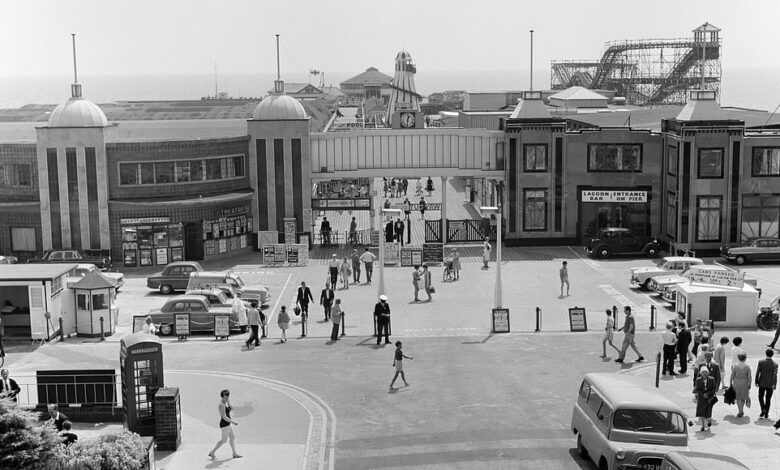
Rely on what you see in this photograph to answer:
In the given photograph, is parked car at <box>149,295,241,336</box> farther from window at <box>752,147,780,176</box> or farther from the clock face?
window at <box>752,147,780,176</box>

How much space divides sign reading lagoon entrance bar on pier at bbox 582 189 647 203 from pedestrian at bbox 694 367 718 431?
102 ft

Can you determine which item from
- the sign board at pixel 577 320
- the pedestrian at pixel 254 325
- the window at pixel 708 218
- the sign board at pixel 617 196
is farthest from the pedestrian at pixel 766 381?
the sign board at pixel 617 196

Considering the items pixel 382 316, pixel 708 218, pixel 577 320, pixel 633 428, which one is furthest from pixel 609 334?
pixel 708 218

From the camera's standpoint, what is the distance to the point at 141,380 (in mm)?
25172

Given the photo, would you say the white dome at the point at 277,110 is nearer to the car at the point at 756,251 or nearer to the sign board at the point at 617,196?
the sign board at the point at 617,196

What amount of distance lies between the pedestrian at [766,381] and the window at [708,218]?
27425 mm

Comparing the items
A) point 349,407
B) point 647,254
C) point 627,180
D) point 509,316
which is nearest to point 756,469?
point 349,407

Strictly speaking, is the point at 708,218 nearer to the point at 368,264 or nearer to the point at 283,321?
the point at 368,264

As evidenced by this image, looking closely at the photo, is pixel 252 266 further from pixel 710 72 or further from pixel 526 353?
pixel 710 72

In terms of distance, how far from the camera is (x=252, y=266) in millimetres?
51656

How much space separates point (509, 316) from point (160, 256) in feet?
68.0

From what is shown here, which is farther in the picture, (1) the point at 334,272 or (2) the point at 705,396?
(1) the point at 334,272

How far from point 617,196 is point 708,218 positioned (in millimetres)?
5153

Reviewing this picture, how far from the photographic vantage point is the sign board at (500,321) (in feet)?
122
